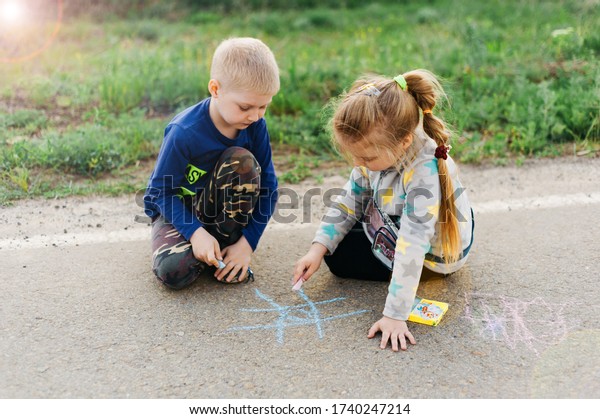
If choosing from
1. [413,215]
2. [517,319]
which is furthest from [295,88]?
[517,319]

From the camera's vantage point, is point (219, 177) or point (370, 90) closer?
point (370, 90)

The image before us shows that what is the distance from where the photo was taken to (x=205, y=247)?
9.34ft

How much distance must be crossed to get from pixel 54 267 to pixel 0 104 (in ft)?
7.63

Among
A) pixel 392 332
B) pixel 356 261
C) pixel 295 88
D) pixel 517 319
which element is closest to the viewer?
pixel 392 332

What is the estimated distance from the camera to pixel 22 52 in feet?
20.3

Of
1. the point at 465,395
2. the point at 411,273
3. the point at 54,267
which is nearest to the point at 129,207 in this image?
Answer: the point at 54,267

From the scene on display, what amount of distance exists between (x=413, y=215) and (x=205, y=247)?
0.86 meters

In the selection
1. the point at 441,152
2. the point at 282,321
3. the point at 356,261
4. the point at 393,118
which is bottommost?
the point at 282,321

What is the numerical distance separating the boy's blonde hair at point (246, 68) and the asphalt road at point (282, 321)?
82 cm

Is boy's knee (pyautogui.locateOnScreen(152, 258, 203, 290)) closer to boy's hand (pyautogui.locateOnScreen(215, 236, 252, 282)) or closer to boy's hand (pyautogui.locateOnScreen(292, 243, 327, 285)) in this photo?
boy's hand (pyautogui.locateOnScreen(215, 236, 252, 282))

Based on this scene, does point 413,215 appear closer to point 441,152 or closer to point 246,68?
point 441,152

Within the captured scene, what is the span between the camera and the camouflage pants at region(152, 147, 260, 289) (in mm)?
2838

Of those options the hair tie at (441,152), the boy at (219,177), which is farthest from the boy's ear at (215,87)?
the hair tie at (441,152)
